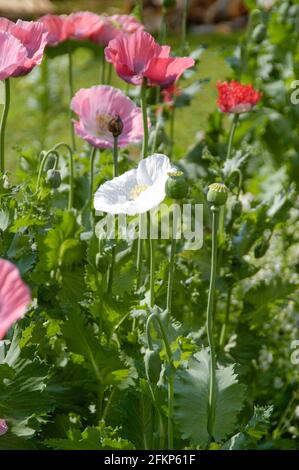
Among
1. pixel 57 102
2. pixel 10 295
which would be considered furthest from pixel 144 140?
pixel 57 102

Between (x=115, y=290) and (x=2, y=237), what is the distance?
0.25 m

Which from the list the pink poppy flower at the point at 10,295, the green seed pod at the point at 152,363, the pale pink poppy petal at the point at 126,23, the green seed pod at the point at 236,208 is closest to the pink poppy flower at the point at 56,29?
the pale pink poppy petal at the point at 126,23

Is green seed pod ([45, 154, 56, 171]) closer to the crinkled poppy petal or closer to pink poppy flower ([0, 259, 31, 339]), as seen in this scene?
the crinkled poppy petal

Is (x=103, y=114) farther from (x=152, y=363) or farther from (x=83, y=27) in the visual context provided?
(x=152, y=363)

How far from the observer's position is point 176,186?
1314 millimetres

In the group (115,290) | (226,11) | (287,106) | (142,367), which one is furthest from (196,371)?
(226,11)

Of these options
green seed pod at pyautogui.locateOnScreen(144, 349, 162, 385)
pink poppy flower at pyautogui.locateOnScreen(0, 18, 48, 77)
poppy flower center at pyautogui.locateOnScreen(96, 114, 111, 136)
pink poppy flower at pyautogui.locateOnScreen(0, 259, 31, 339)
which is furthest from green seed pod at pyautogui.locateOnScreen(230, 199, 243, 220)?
pink poppy flower at pyautogui.locateOnScreen(0, 259, 31, 339)

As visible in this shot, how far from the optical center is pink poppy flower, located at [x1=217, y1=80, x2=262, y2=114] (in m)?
1.97

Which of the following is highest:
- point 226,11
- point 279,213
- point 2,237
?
point 2,237

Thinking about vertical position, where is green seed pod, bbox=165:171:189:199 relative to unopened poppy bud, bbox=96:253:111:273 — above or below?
above

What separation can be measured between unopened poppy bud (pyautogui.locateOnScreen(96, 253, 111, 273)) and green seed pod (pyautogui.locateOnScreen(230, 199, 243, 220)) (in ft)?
1.32

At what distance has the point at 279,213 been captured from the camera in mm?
2039
